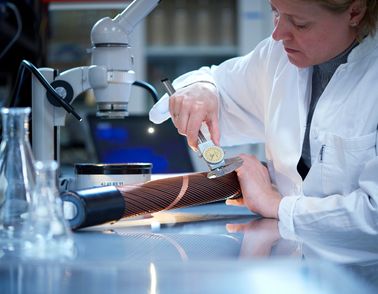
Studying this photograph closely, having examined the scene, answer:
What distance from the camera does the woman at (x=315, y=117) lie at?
1.36m

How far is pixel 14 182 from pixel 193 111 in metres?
0.62

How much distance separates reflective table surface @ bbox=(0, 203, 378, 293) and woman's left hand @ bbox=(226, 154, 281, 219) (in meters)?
0.19

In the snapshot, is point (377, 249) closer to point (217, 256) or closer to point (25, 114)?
point (217, 256)

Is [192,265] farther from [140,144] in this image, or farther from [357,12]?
[140,144]

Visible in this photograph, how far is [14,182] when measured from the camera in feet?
3.32

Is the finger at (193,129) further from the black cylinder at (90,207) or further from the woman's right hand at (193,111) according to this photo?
the black cylinder at (90,207)

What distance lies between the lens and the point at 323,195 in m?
1.45

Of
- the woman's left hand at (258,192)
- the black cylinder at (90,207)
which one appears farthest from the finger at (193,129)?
the black cylinder at (90,207)

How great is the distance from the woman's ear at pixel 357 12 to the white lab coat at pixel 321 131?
5 centimetres

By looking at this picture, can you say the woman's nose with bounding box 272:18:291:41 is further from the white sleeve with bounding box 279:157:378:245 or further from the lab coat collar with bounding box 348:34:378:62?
the white sleeve with bounding box 279:157:378:245

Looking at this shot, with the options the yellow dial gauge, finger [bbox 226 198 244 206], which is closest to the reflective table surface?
the yellow dial gauge

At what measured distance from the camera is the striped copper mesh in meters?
1.27

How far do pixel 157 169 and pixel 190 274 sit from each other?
2.00m

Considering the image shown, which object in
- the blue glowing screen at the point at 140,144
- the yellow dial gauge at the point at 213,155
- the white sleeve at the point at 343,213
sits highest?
the blue glowing screen at the point at 140,144
